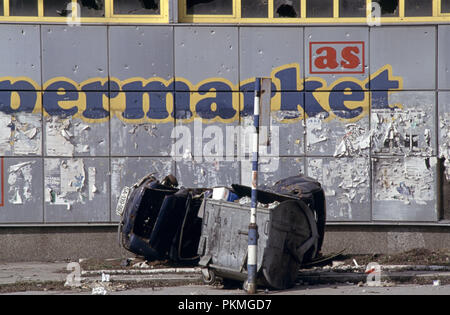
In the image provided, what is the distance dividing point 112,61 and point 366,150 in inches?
200

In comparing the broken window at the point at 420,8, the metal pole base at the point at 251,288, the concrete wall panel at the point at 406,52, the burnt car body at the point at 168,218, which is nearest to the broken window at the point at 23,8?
the burnt car body at the point at 168,218

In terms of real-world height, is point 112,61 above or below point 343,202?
above

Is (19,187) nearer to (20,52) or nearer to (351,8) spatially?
(20,52)

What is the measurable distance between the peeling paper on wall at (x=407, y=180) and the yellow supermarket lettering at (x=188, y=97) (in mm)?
1133

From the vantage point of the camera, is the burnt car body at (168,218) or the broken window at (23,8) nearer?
the burnt car body at (168,218)

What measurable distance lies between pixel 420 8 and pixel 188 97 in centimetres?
474

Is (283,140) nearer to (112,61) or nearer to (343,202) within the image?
(343,202)

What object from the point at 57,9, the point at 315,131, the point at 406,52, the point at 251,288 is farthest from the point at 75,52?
the point at 251,288

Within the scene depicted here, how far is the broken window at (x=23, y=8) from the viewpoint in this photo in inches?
568

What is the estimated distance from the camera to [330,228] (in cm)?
1433

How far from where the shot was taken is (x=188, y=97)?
14406mm

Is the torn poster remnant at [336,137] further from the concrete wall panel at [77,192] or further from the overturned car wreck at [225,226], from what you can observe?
the concrete wall panel at [77,192]
